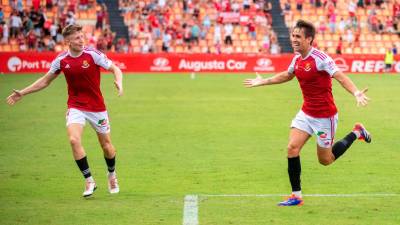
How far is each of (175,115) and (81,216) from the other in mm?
13254

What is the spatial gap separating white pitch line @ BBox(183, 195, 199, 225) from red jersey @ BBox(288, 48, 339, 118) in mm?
1928

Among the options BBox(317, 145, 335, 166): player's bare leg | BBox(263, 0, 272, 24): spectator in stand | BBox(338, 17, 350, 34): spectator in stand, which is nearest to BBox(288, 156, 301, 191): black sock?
BBox(317, 145, 335, 166): player's bare leg

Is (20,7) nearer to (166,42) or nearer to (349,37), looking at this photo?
(166,42)

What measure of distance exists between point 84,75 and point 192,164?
3.94 meters

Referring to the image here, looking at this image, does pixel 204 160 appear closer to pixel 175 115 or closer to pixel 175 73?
pixel 175 115

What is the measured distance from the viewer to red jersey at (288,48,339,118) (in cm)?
1076

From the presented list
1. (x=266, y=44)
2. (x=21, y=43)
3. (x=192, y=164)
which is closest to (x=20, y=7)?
(x=21, y=43)

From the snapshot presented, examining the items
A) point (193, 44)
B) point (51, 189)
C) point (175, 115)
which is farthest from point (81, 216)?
point (193, 44)

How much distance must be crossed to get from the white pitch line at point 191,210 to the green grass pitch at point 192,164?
0.27 feet

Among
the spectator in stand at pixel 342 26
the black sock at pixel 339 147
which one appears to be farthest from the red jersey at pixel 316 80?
the spectator in stand at pixel 342 26

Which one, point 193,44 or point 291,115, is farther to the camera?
point 193,44

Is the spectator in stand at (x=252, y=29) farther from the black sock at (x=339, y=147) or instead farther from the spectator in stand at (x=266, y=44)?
the black sock at (x=339, y=147)

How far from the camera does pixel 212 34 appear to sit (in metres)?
49.7

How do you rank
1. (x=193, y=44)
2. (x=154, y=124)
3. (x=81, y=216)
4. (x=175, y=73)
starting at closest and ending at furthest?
(x=81, y=216) → (x=154, y=124) → (x=175, y=73) → (x=193, y=44)
